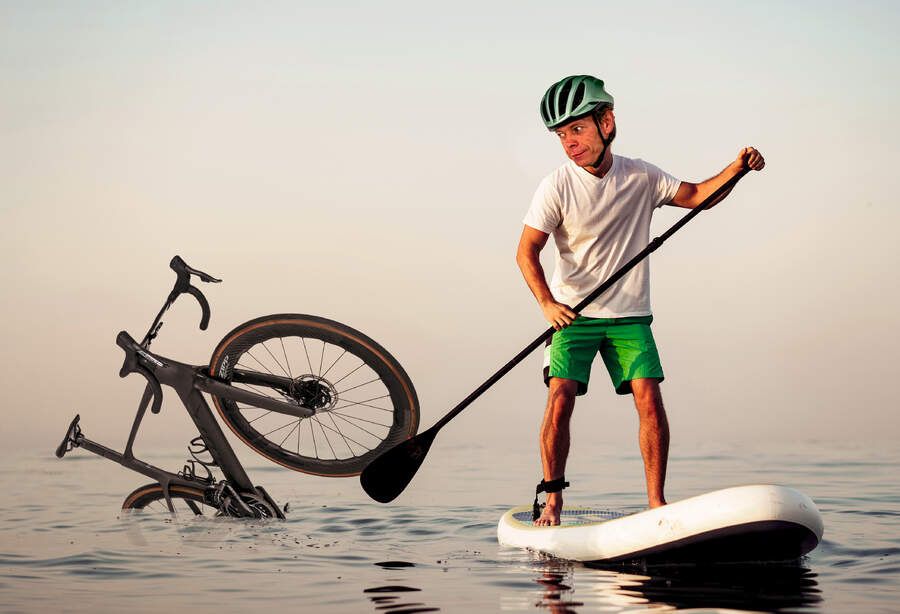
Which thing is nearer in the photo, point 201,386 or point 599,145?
point 599,145

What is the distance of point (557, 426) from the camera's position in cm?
591

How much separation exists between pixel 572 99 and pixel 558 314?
1.15 metres

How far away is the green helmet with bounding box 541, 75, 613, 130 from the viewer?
5.69 m

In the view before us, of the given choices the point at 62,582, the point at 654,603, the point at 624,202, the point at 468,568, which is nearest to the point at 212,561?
the point at 62,582

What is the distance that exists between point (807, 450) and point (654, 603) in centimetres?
1179

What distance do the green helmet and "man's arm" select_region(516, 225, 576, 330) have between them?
593 millimetres

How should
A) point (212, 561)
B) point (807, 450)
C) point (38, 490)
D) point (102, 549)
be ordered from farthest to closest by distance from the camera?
point (807, 450)
point (38, 490)
point (102, 549)
point (212, 561)

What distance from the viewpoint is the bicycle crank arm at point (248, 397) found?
6500 millimetres

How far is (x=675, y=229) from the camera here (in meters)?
5.77

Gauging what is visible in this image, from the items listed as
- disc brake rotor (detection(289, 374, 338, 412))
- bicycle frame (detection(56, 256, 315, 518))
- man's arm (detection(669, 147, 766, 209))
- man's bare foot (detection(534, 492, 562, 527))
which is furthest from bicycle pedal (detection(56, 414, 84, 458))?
man's arm (detection(669, 147, 766, 209))

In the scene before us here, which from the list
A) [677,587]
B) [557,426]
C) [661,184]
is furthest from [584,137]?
[677,587]

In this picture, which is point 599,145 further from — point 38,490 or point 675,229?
point 38,490

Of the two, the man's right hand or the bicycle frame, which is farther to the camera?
the bicycle frame

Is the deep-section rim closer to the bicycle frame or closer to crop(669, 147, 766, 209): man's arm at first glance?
the bicycle frame
